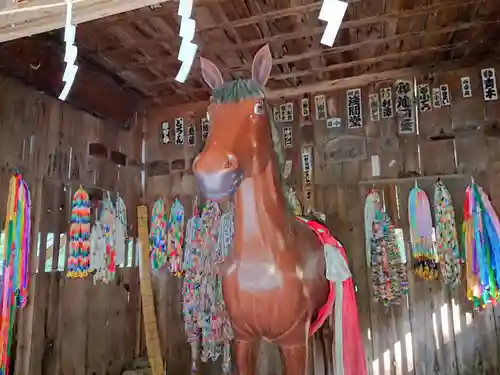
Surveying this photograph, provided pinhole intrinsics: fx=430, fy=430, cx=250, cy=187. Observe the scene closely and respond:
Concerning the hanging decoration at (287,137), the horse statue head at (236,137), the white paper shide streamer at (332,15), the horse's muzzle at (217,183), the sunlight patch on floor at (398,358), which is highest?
the hanging decoration at (287,137)

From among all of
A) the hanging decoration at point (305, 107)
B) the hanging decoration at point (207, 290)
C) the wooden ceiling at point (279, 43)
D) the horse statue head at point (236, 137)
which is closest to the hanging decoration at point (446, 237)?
the wooden ceiling at point (279, 43)

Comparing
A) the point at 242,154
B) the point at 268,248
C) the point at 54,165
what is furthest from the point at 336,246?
the point at 54,165

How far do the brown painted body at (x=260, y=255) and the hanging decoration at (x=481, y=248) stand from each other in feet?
6.06

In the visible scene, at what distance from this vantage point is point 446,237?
362 centimetres

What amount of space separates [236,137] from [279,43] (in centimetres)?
182

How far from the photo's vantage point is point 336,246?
2.66m

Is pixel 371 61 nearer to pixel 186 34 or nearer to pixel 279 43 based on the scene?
pixel 279 43

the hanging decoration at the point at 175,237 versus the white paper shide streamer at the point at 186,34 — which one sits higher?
the white paper shide streamer at the point at 186,34

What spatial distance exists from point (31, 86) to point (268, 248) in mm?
2408

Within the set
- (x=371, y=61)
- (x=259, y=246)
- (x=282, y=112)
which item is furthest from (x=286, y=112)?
(x=259, y=246)

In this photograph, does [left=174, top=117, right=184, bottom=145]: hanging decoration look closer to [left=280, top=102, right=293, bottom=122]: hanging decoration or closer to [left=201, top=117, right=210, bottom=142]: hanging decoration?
[left=201, top=117, right=210, bottom=142]: hanging decoration

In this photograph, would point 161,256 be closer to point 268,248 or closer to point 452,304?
point 268,248

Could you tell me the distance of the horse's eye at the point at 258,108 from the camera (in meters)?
2.10

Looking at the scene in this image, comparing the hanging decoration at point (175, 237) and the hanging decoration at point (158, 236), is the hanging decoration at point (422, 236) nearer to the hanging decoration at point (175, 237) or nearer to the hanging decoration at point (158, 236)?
the hanging decoration at point (175, 237)
